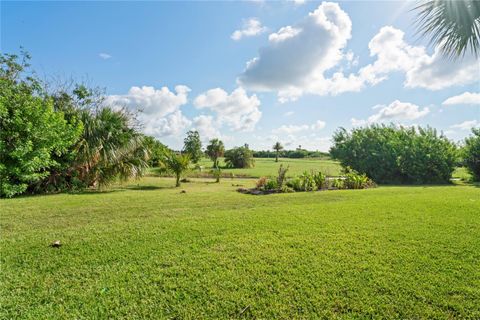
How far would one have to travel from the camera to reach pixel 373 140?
50.7 feet

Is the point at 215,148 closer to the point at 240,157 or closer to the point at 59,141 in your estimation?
the point at 240,157

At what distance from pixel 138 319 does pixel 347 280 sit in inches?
82.7

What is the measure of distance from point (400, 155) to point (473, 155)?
171 inches

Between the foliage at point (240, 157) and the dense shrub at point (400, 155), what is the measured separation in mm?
24126

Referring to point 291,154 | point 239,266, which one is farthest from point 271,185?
point 291,154

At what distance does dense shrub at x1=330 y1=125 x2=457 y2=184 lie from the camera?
1359 cm

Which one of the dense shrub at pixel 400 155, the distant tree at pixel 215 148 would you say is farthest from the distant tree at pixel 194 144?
the dense shrub at pixel 400 155

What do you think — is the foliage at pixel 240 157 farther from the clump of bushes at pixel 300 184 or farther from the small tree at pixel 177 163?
the clump of bushes at pixel 300 184

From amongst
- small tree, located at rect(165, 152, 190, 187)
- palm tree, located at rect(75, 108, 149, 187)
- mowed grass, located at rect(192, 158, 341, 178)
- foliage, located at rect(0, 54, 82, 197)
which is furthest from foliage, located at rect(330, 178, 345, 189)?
foliage, located at rect(0, 54, 82, 197)

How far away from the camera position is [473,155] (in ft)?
46.3

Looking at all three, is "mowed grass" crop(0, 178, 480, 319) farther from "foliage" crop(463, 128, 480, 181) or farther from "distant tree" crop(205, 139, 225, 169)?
"distant tree" crop(205, 139, 225, 169)

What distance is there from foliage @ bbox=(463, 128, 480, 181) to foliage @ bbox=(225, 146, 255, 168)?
91.8ft

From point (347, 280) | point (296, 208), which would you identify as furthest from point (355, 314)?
point (296, 208)

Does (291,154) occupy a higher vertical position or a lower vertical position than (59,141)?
higher
